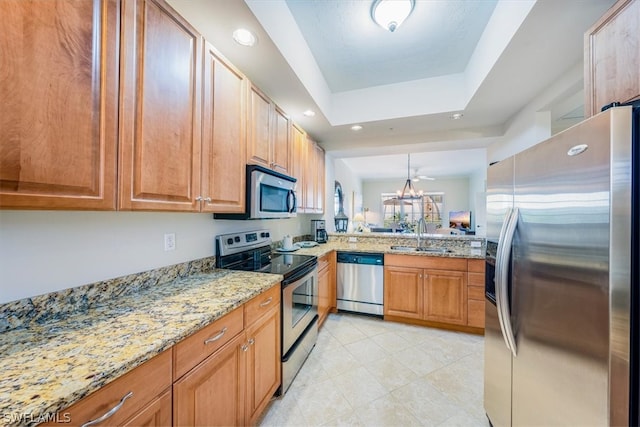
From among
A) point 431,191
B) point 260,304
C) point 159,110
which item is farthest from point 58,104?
point 431,191

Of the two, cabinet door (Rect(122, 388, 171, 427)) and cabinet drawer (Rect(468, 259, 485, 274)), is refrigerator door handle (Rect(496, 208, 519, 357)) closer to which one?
cabinet door (Rect(122, 388, 171, 427))

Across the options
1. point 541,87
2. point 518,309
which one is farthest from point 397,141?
point 518,309

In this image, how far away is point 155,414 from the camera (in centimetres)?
79

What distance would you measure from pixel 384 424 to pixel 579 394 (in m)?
1.09

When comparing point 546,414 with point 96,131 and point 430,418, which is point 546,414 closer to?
point 430,418

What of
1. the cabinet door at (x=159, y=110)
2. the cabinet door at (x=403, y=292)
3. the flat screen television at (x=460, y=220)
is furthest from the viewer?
the flat screen television at (x=460, y=220)

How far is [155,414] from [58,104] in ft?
3.52

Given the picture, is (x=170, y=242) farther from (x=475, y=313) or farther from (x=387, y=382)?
(x=475, y=313)

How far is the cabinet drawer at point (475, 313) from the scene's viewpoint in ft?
8.43

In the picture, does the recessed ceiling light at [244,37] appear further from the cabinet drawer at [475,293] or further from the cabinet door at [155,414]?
the cabinet drawer at [475,293]

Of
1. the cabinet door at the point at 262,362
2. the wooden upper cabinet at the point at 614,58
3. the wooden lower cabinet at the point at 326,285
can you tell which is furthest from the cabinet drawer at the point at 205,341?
the wooden upper cabinet at the point at 614,58

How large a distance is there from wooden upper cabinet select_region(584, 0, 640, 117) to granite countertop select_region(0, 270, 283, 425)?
75.2 inches

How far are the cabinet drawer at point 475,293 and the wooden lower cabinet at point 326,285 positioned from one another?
1.53 metres

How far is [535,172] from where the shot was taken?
40.9 inches
